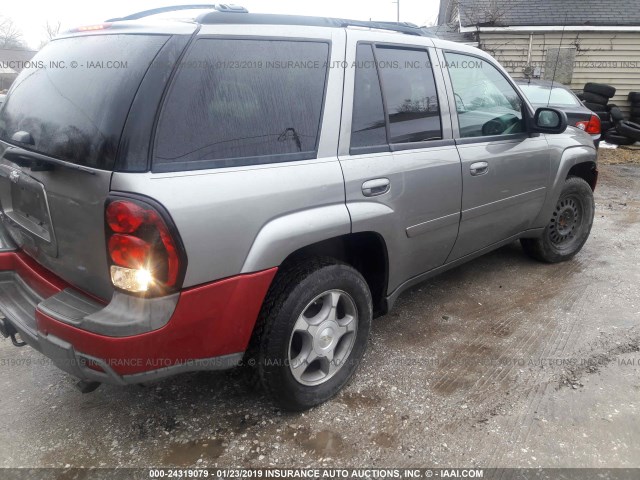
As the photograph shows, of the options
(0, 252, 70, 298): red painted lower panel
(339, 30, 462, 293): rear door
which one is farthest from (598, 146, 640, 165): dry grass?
(0, 252, 70, 298): red painted lower panel

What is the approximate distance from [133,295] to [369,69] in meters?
1.65

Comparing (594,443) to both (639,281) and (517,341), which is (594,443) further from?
(639,281)

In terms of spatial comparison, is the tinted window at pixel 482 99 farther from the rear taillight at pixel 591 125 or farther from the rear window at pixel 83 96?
the rear taillight at pixel 591 125

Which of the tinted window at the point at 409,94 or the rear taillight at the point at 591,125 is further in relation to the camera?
the rear taillight at the point at 591,125

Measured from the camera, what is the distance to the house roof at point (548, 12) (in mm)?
13445

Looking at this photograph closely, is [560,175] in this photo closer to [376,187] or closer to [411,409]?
[376,187]

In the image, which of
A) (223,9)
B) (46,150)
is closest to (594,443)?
(223,9)

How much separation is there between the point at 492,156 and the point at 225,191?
207 centimetres

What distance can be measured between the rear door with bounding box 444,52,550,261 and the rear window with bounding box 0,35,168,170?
195cm

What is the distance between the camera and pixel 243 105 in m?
2.05

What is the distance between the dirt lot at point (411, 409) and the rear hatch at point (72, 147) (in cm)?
84

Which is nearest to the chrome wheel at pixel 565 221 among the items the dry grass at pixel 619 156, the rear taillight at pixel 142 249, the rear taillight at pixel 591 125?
the rear taillight at pixel 142 249

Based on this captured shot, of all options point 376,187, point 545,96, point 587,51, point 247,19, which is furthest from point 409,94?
point 587,51

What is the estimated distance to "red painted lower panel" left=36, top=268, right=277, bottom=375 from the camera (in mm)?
1843
